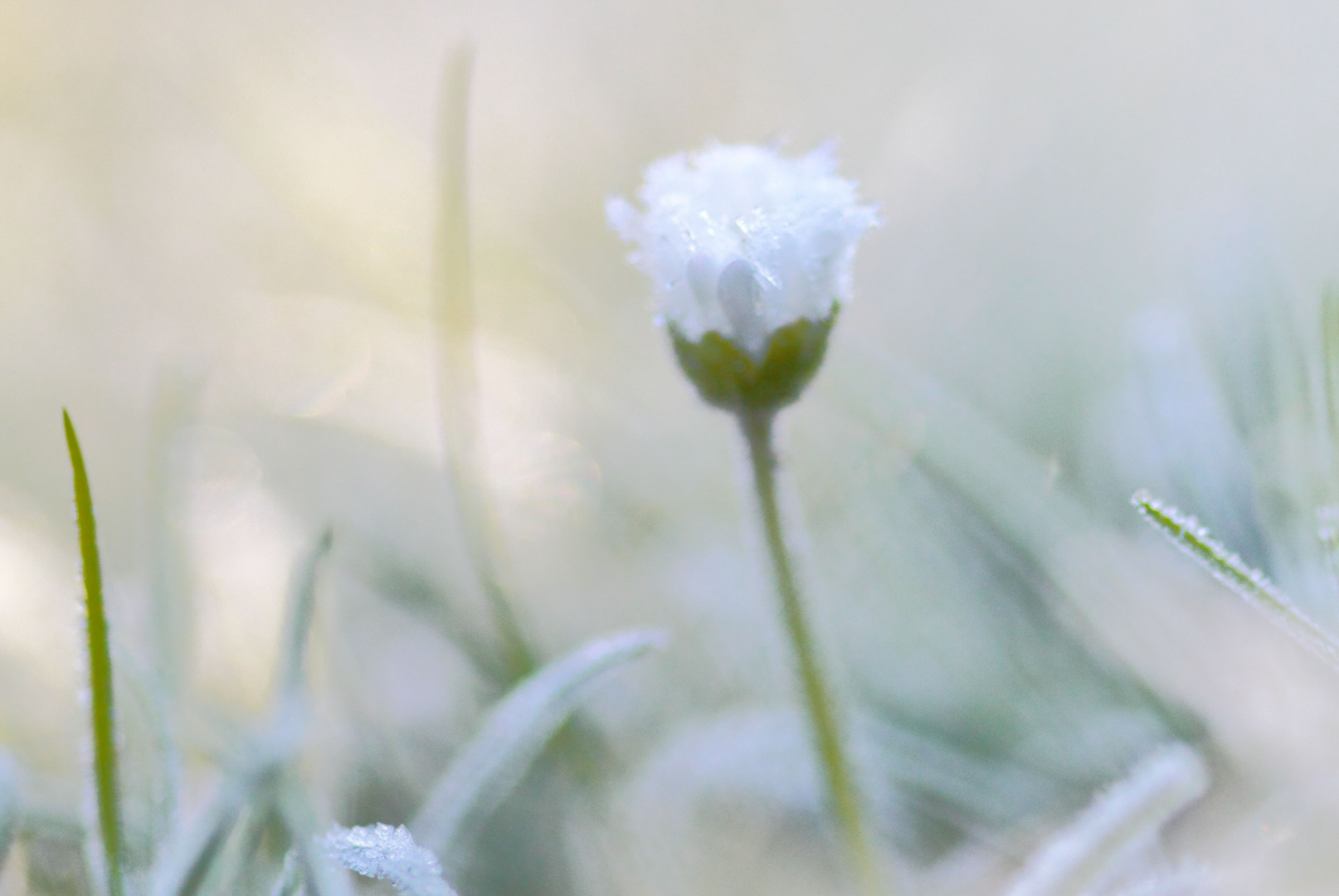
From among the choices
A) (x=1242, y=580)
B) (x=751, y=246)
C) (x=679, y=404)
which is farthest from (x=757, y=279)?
(x=679, y=404)

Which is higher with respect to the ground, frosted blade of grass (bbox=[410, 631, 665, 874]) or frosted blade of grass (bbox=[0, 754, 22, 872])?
frosted blade of grass (bbox=[410, 631, 665, 874])

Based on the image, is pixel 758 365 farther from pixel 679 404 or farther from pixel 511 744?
pixel 679 404

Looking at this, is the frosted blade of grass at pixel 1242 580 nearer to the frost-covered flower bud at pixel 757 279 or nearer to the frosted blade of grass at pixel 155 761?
the frost-covered flower bud at pixel 757 279

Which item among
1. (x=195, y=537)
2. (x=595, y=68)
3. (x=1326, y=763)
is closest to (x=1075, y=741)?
(x=1326, y=763)

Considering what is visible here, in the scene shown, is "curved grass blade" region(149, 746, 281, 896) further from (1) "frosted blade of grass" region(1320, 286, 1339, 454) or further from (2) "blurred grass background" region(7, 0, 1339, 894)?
(1) "frosted blade of grass" region(1320, 286, 1339, 454)

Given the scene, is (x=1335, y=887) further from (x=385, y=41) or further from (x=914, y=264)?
(x=385, y=41)

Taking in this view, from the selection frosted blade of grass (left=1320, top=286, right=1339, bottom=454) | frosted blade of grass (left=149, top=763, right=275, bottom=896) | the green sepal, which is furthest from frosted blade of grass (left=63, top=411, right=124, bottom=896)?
frosted blade of grass (left=1320, top=286, right=1339, bottom=454)
